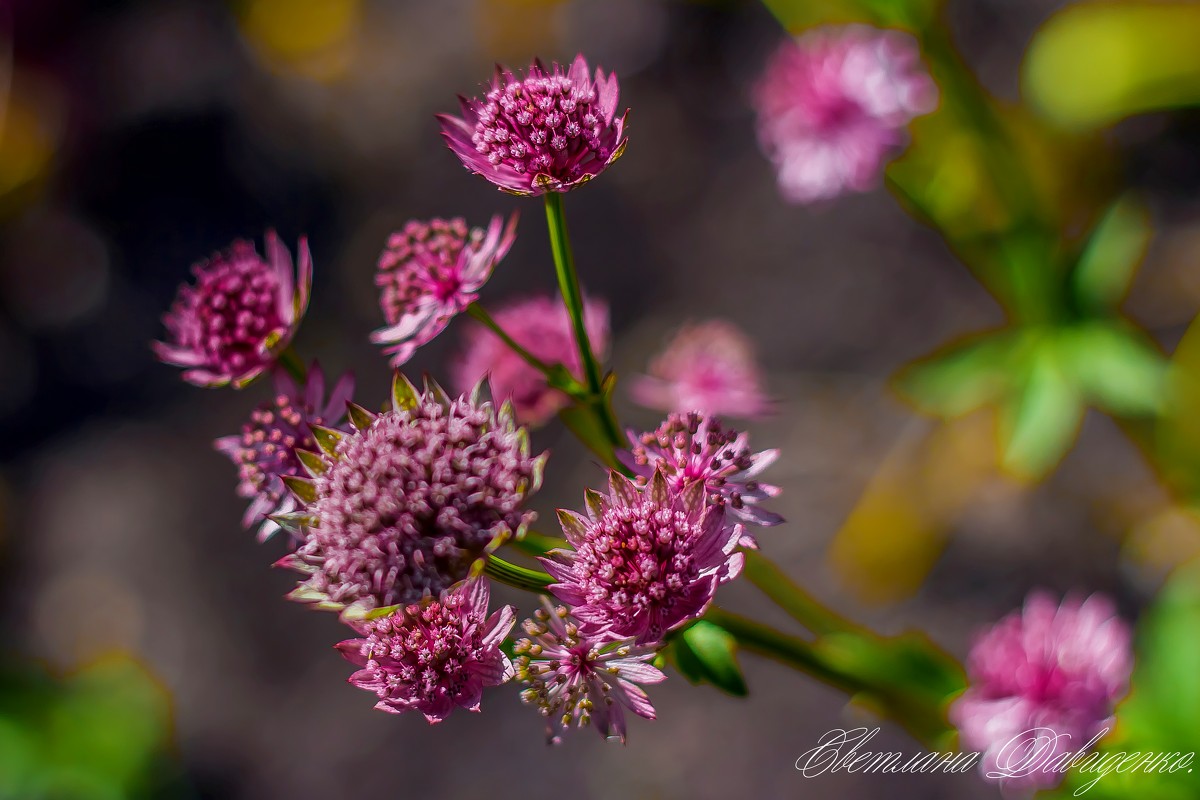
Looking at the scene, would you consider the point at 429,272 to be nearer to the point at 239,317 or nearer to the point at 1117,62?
the point at 239,317

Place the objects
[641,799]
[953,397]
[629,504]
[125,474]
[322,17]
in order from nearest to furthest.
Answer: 1. [629,504]
2. [953,397]
3. [641,799]
4. [125,474]
5. [322,17]

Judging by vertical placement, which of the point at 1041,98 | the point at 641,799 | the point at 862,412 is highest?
the point at 1041,98

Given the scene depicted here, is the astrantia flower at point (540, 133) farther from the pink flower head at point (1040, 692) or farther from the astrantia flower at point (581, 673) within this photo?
the pink flower head at point (1040, 692)

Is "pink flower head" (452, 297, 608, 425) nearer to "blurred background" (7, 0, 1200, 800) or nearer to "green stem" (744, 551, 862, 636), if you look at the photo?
"green stem" (744, 551, 862, 636)

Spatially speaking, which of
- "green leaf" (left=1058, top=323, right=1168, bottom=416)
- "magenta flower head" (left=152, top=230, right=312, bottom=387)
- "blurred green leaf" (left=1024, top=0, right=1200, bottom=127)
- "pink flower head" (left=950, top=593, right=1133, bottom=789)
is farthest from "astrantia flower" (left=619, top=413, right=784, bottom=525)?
"blurred green leaf" (left=1024, top=0, right=1200, bottom=127)

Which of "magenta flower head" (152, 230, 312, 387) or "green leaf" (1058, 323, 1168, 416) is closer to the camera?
"magenta flower head" (152, 230, 312, 387)

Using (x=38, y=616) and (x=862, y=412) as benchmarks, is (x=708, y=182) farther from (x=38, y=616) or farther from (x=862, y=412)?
(x=38, y=616)

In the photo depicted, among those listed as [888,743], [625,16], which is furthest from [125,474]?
[888,743]
